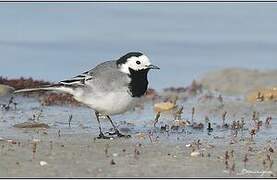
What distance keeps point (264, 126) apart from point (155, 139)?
2342mm

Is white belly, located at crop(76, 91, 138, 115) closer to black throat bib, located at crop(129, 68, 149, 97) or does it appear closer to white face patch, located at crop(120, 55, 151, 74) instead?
black throat bib, located at crop(129, 68, 149, 97)

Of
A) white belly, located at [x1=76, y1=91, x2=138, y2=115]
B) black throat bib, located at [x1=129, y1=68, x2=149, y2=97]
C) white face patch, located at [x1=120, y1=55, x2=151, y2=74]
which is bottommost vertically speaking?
white belly, located at [x1=76, y1=91, x2=138, y2=115]

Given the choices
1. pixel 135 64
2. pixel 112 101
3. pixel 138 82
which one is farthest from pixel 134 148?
pixel 135 64

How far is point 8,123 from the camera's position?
12891mm

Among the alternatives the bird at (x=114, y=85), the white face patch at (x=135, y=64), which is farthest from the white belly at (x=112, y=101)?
the white face patch at (x=135, y=64)

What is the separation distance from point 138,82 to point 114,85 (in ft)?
1.16

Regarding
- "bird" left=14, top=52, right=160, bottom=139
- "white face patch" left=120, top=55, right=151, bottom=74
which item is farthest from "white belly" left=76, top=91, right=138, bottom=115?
"white face patch" left=120, top=55, right=151, bottom=74

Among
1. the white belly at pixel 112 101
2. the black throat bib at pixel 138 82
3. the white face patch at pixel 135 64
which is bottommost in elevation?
the white belly at pixel 112 101

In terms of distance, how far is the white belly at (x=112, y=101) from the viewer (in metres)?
11.5

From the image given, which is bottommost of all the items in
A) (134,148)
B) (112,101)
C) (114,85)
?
(134,148)

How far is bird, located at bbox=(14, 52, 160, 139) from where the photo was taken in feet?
37.8

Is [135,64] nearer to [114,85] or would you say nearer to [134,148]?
[114,85]

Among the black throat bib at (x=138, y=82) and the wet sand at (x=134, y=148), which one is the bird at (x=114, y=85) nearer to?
the black throat bib at (x=138, y=82)

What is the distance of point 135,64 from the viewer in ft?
38.5
